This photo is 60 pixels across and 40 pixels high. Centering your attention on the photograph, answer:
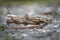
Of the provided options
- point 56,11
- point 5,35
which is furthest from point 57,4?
point 5,35

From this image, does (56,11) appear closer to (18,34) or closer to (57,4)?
(57,4)

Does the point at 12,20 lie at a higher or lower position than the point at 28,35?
higher

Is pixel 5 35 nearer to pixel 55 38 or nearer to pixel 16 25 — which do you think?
pixel 16 25

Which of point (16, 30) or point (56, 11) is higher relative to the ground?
point (56, 11)

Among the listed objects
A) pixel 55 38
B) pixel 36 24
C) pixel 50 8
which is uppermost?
pixel 50 8

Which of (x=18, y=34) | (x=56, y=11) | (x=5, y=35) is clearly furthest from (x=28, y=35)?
(x=56, y=11)
